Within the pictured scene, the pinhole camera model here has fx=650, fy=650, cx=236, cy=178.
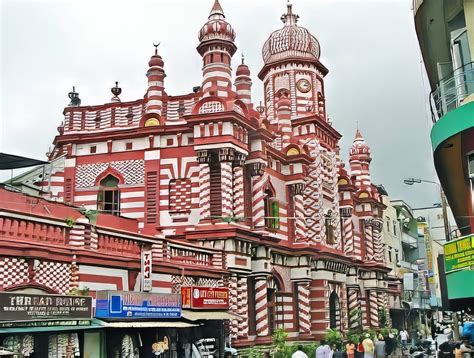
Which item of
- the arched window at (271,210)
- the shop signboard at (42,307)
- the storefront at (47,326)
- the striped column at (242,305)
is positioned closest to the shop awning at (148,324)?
the storefront at (47,326)

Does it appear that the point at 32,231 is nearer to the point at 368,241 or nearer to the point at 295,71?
the point at 295,71

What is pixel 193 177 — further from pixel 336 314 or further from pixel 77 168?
pixel 336 314

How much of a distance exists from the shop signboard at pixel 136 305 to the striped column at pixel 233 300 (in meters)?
5.68

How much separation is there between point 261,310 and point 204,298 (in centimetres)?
739

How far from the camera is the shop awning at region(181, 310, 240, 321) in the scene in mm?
19172

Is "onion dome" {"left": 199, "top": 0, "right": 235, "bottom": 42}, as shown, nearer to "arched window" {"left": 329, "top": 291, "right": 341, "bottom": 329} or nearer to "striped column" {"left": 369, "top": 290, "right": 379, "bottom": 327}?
"arched window" {"left": 329, "top": 291, "right": 341, "bottom": 329}

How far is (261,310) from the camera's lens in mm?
27188

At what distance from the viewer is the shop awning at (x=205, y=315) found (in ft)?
62.9

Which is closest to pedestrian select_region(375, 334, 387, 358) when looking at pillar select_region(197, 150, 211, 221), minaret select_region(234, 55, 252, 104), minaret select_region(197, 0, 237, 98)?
pillar select_region(197, 150, 211, 221)

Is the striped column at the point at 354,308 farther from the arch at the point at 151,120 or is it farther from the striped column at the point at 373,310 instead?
the arch at the point at 151,120

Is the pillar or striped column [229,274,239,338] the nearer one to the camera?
striped column [229,274,239,338]

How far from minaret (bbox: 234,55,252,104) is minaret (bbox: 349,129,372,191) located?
18.9 m

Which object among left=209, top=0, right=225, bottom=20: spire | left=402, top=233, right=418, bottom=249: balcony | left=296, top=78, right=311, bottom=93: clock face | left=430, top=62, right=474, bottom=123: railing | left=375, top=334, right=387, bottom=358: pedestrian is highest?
left=296, top=78, right=311, bottom=93: clock face

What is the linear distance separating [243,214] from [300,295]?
302 inches
